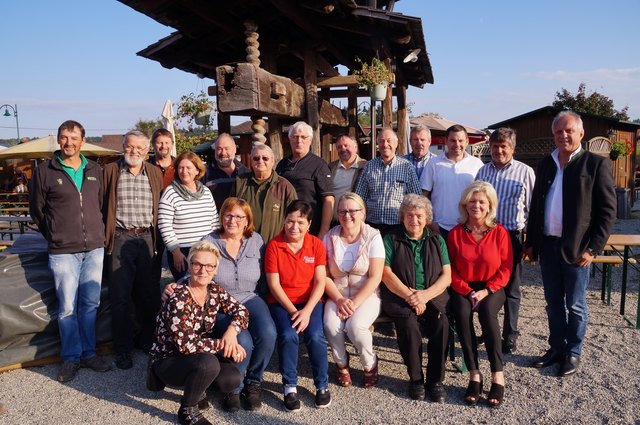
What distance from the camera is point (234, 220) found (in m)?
3.50

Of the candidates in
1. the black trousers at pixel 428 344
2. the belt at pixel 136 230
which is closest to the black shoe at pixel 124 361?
the belt at pixel 136 230

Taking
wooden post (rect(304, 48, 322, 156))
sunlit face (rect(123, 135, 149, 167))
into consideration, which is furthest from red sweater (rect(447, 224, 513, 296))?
wooden post (rect(304, 48, 322, 156))

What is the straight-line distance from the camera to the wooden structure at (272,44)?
459 cm

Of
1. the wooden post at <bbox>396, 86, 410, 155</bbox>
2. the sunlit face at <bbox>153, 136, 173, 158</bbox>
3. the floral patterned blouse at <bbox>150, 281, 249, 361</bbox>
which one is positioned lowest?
the floral patterned blouse at <bbox>150, 281, 249, 361</bbox>

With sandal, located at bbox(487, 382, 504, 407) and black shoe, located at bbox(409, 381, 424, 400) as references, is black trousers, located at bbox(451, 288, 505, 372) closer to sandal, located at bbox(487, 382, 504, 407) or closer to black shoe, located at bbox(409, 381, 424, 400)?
sandal, located at bbox(487, 382, 504, 407)

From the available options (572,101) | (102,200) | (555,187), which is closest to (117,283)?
(102,200)

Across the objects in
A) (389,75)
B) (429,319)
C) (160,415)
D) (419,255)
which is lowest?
(160,415)

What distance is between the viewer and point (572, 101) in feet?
94.8

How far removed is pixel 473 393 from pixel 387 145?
215 centimetres

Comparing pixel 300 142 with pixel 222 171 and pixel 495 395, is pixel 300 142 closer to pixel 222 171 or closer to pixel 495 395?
pixel 222 171

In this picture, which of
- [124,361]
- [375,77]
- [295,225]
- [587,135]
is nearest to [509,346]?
[295,225]

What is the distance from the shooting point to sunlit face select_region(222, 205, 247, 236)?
3500mm

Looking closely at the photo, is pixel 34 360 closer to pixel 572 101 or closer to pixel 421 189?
pixel 421 189

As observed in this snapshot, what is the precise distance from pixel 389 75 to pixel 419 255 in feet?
12.4
